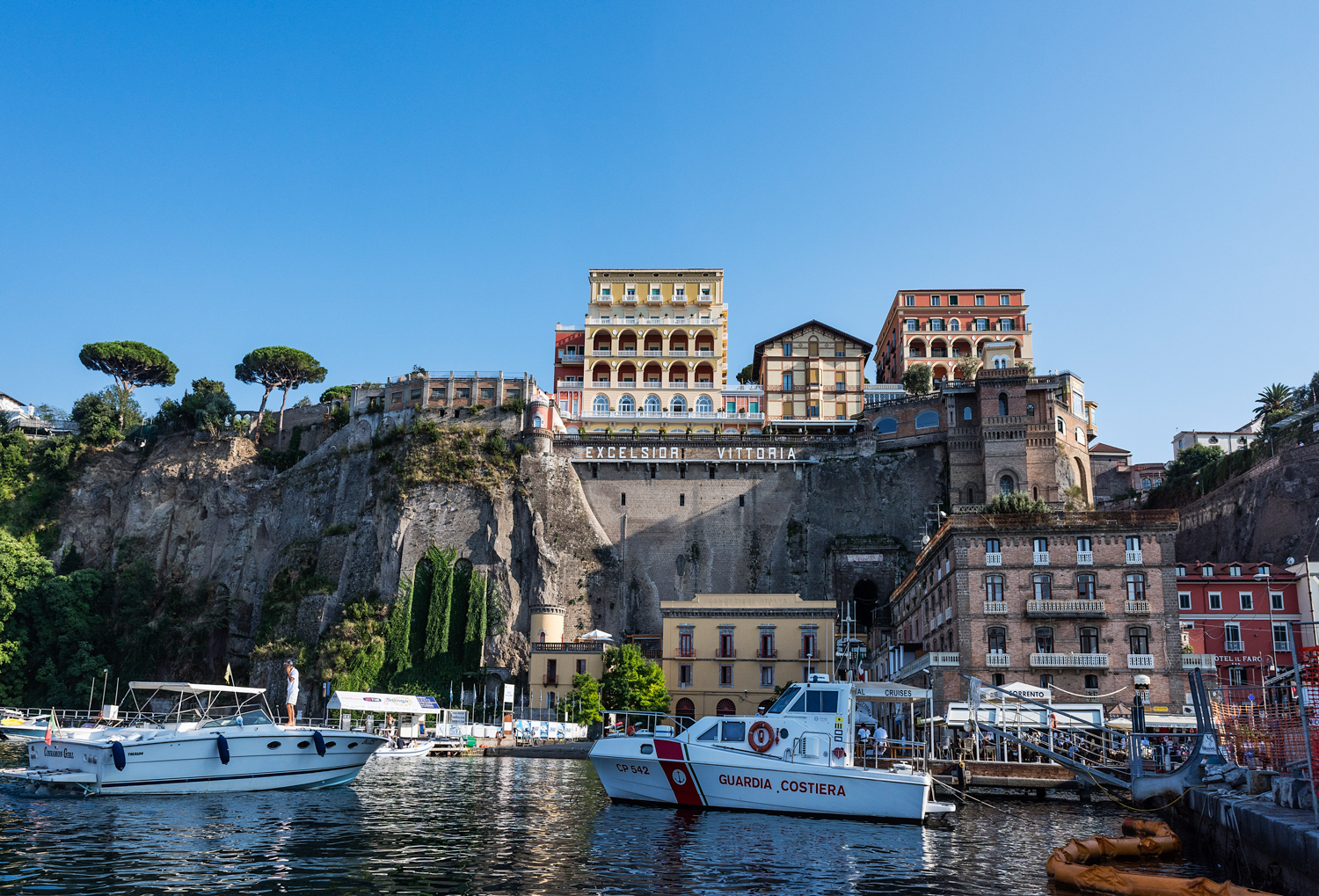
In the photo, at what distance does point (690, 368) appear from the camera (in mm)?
87562

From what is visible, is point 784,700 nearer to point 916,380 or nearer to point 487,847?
point 487,847

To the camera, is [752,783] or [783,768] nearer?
[783,768]

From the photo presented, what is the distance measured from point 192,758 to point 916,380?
6486 centimetres

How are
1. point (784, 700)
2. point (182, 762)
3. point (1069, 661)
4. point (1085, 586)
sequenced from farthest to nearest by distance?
Result: point (1085, 586) → point (1069, 661) → point (182, 762) → point (784, 700)

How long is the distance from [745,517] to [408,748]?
105ft

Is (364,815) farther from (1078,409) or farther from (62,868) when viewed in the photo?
(1078,409)

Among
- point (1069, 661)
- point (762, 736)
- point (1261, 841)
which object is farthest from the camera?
point (1069, 661)

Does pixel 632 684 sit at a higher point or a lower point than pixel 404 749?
higher

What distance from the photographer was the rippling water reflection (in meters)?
17.2

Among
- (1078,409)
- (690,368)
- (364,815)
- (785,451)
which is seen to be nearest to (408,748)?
(364,815)

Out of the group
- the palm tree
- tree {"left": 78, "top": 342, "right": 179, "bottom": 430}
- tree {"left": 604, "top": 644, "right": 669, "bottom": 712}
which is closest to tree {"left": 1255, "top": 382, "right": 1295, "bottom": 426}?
the palm tree

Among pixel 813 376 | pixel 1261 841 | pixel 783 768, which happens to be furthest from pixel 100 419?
pixel 1261 841

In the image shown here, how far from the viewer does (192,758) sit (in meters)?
27.7

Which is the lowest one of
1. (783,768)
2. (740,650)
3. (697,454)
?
(783,768)
